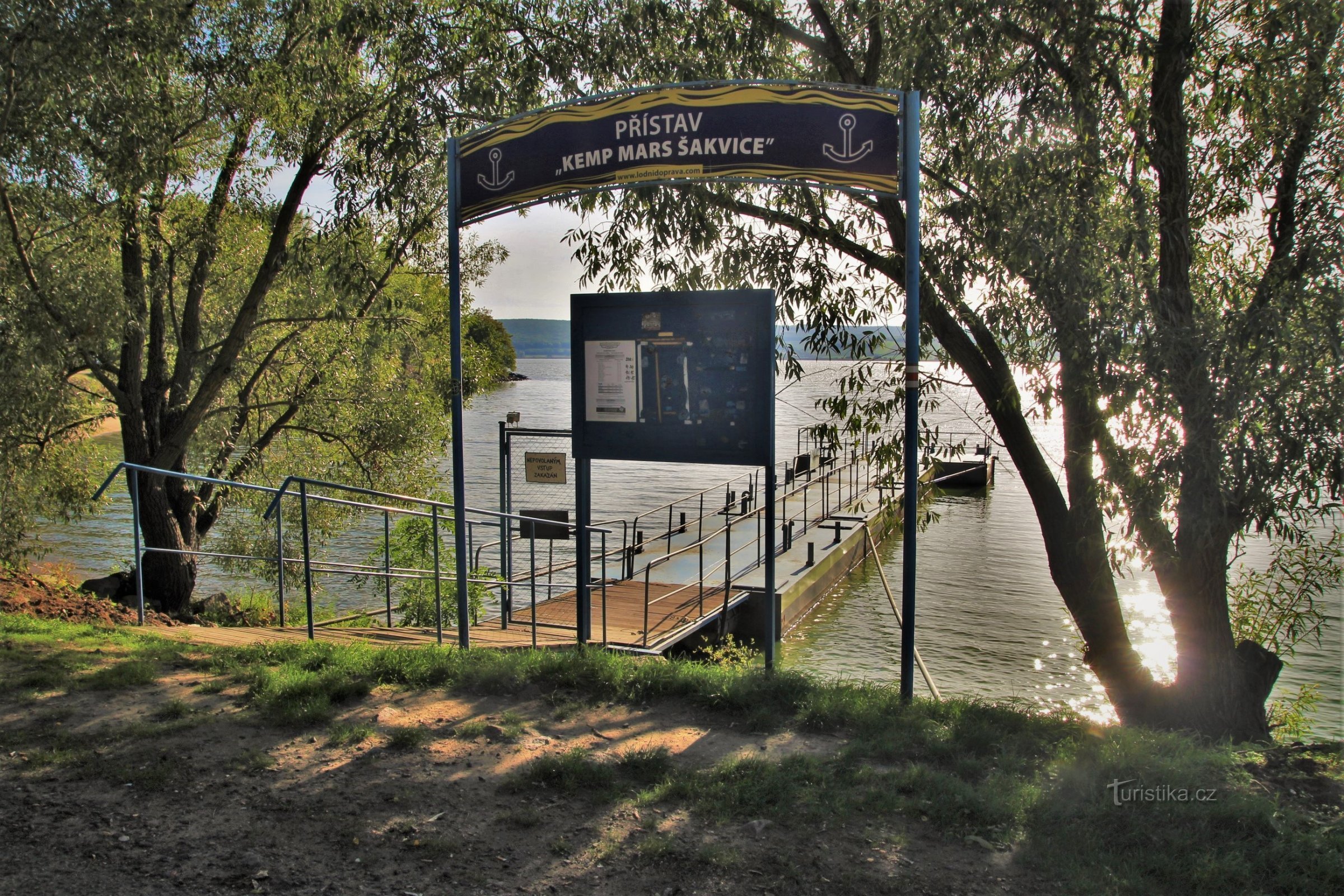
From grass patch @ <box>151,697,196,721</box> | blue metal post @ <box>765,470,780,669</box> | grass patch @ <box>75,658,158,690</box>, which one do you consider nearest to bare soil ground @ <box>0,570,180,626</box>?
grass patch @ <box>75,658,158,690</box>

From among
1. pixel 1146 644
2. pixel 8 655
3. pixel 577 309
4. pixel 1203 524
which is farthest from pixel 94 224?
pixel 1146 644

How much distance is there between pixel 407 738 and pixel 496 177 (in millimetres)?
3683

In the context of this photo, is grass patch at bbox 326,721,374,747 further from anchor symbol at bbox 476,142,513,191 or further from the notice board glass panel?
anchor symbol at bbox 476,142,513,191

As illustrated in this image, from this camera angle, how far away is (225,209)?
42.0 ft

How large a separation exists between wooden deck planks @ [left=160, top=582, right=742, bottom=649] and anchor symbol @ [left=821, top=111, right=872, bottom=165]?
171 inches

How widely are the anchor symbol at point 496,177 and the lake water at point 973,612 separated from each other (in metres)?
3.01

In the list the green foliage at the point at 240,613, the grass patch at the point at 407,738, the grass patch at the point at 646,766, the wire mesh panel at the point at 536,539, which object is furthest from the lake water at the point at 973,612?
the green foliage at the point at 240,613

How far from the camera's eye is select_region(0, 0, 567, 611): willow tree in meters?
A: 8.38

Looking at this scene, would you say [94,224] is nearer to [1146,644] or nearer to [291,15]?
[291,15]

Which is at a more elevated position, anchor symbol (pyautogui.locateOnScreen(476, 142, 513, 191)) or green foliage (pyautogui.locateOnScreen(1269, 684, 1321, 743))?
anchor symbol (pyautogui.locateOnScreen(476, 142, 513, 191))

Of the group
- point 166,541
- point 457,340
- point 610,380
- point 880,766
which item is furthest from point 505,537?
point 880,766

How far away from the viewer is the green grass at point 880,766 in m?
3.54

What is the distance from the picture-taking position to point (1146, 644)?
17453mm

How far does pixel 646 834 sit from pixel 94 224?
31.4 feet
